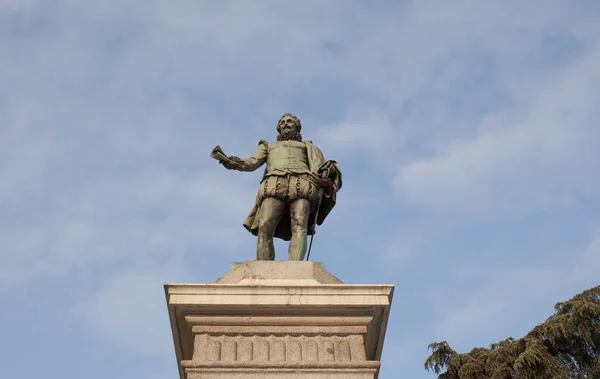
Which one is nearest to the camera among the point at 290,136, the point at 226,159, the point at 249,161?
the point at 226,159

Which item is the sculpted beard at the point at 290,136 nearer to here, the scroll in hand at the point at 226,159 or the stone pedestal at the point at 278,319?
the scroll in hand at the point at 226,159

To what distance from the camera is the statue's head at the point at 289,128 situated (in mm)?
8367

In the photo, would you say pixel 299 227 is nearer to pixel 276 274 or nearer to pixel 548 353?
pixel 276 274

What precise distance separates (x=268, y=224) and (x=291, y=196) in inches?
14.1

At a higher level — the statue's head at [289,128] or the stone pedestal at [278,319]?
the statue's head at [289,128]

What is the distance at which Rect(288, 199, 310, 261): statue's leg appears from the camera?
23.9 ft

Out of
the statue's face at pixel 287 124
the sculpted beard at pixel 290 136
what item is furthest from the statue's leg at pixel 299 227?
the statue's face at pixel 287 124

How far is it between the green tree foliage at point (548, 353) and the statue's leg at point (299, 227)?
35.6 ft

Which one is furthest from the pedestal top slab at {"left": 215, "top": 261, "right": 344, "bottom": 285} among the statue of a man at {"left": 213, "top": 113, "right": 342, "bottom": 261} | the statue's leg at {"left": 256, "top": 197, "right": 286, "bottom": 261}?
the statue's leg at {"left": 256, "top": 197, "right": 286, "bottom": 261}

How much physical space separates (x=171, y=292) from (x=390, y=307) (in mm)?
1833

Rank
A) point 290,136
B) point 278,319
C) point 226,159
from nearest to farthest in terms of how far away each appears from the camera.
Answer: point 278,319 → point 226,159 → point 290,136

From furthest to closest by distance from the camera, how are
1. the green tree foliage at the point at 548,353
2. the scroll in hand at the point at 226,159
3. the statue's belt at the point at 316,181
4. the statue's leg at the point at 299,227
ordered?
1. the green tree foliage at the point at 548,353
2. the scroll in hand at the point at 226,159
3. the statue's belt at the point at 316,181
4. the statue's leg at the point at 299,227

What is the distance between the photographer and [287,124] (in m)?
8.43

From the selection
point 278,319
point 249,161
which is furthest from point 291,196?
point 278,319
